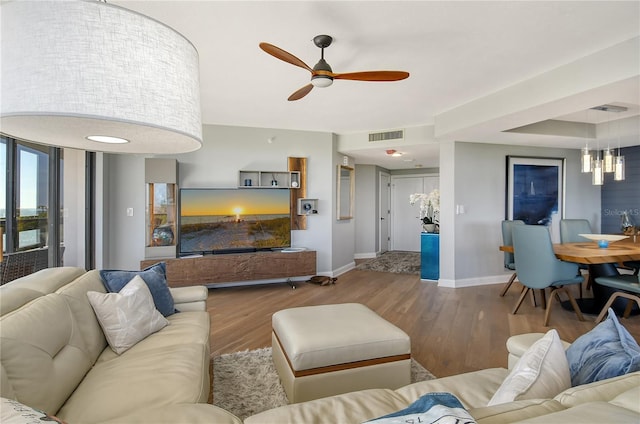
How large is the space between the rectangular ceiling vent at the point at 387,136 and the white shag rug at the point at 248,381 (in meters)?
3.65

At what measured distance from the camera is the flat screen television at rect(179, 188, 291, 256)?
445 cm

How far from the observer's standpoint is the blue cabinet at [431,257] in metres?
5.18

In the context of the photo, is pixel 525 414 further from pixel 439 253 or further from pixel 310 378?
pixel 439 253

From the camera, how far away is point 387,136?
5285mm

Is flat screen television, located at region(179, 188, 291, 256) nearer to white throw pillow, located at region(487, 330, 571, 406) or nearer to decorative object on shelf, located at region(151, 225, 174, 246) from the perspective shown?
decorative object on shelf, located at region(151, 225, 174, 246)

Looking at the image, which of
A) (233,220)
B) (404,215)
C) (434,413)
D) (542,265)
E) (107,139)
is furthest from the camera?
(404,215)

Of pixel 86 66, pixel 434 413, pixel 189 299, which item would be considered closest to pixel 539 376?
pixel 434 413

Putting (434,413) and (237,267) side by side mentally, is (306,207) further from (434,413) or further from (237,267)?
(434,413)

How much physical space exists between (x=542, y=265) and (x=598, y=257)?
1.47 ft

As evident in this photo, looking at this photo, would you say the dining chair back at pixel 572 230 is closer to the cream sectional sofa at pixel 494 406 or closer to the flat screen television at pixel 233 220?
the cream sectional sofa at pixel 494 406

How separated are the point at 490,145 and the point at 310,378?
465cm

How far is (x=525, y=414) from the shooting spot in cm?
77

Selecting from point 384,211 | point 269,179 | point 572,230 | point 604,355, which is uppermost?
point 269,179

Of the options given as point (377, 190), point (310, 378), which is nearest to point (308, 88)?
point (310, 378)
